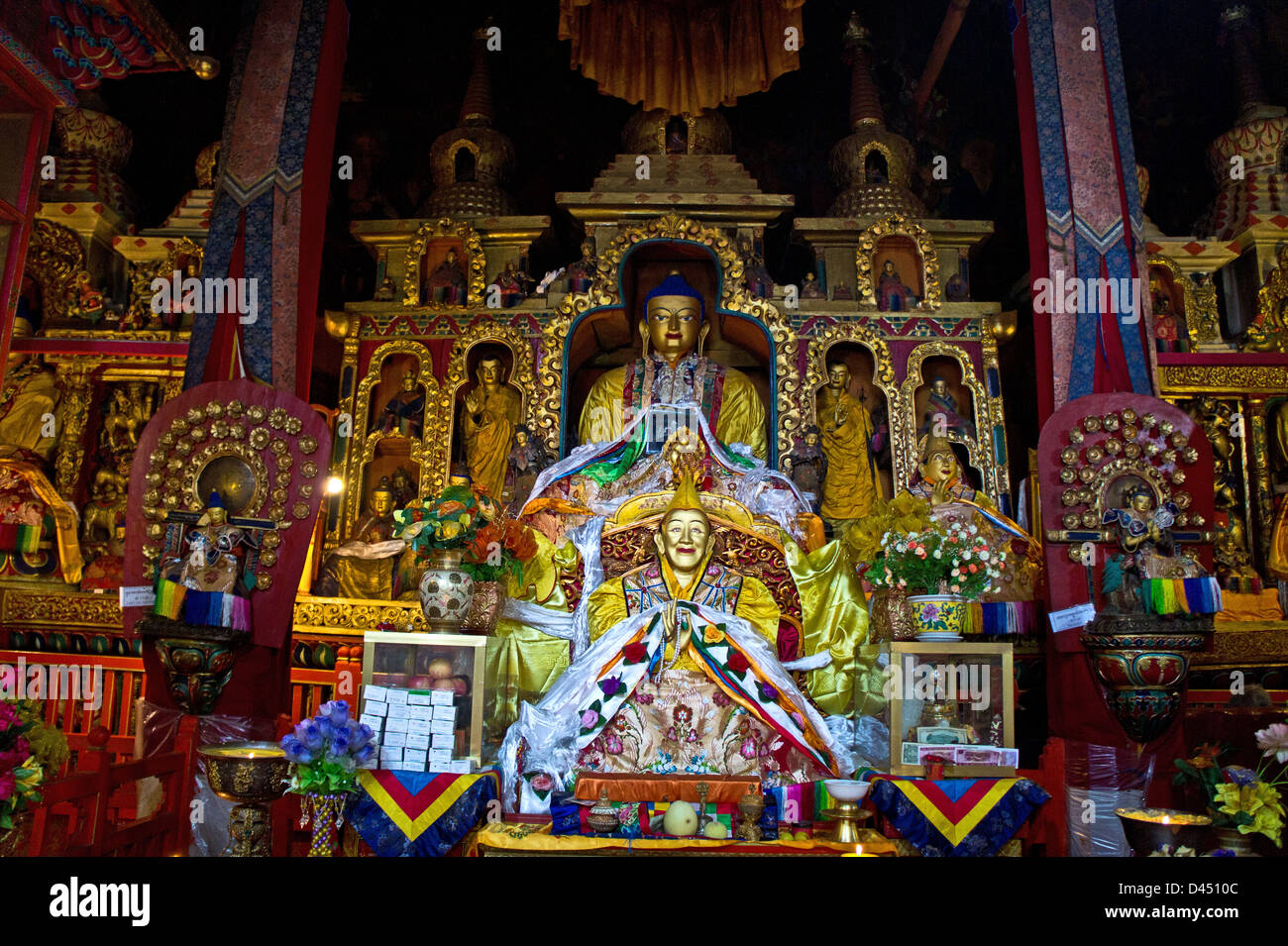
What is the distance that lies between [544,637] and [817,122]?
21.8ft

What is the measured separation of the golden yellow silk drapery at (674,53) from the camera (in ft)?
29.2

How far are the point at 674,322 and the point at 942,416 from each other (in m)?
2.09

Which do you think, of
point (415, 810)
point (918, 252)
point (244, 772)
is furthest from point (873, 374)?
point (244, 772)

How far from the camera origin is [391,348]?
813cm

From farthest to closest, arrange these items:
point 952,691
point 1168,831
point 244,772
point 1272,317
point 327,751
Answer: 1. point 1272,317
2. point 952,691
3. point 244,772
4. point 327,751
5. point 1168,831

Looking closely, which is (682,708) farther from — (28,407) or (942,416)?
(28,407)

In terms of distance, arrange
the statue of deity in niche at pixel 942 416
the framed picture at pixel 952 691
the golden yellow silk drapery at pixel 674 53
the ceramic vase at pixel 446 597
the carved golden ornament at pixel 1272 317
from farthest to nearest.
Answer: the golden yellow silk drapery at pixel 674 53 < the carved golden ornament at pixel 1272 317 < the statue of deity in niche at pixel 942 416 < the ceramic vase at pixel 446 597 < the framed picture at pixel 952 691

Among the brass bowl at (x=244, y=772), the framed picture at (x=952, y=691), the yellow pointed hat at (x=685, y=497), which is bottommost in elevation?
the brass bowl at (x=244, y=772)

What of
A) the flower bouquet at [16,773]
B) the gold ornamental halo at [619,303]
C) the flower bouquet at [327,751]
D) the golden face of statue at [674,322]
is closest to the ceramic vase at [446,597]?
the flower bouquet at [327,751]

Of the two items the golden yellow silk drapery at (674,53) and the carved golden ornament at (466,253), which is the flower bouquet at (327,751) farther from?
the golden yellow silk drapery at (674,53)

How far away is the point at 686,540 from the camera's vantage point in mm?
6227

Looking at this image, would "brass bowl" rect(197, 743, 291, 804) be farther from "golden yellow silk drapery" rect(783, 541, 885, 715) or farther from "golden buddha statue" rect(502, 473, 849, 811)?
"golden yellow silk drapery" rect(783, 541, 885, 715)

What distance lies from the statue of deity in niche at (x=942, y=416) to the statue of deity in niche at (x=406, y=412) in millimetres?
3804

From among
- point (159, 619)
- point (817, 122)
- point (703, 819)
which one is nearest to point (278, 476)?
point (159, 619)
